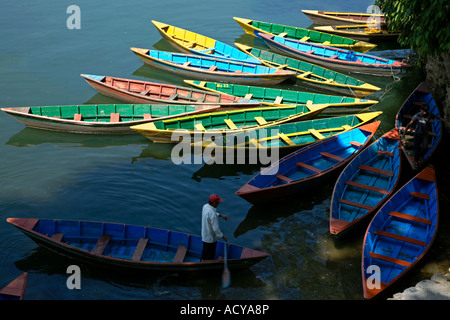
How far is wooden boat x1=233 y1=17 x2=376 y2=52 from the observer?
2309cm

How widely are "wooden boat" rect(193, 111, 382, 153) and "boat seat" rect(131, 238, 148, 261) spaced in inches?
173

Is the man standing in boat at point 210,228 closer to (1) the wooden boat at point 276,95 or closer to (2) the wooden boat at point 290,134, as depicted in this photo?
(2) the wooden boat at point 290,134

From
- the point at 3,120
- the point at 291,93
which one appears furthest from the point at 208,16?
the point at 3,120

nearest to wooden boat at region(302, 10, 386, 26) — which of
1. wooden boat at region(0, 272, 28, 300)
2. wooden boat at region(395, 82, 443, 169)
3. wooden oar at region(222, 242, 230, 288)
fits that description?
wooden boat at region(395, 82, 443, 169)

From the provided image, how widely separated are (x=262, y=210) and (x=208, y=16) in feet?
60.2

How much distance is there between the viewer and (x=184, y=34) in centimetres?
2419

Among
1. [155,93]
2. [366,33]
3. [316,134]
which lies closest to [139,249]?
[316,134]

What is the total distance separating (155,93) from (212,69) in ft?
9.93

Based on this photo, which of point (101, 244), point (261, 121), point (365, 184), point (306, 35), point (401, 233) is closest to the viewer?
point (101, 244)

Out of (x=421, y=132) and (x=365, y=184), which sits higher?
(x=421, y=132)

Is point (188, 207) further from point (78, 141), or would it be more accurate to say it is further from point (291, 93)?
point (291, 93)

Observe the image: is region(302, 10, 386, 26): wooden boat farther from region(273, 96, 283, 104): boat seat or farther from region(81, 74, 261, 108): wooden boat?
region(81, 74, 261, 108): wooden boat

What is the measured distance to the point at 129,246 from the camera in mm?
11477

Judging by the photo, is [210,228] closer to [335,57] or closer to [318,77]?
[318,77]
